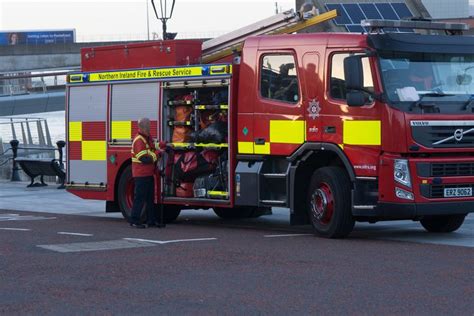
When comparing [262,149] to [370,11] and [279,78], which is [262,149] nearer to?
[279,78]

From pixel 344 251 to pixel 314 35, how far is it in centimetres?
338

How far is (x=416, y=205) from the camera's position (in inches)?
535

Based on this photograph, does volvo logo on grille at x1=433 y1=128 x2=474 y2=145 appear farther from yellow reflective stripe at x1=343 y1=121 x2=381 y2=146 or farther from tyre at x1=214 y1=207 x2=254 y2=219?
tyre at x1=214 y1=207 x2=254 y2=219

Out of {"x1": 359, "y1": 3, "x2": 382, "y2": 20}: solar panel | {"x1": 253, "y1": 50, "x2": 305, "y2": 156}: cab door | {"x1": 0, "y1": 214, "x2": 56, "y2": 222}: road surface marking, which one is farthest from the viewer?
{"x1": 359, "y1": 3, "x2": 382, "y2": 20}: solar panel

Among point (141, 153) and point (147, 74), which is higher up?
point (147, 74)

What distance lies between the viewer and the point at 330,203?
46.9ft

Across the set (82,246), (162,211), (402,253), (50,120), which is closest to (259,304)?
(402,253)

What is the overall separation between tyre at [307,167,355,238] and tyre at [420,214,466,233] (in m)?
1.68

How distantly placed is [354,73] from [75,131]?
20.9 ft

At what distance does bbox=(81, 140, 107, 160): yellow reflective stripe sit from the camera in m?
18.0

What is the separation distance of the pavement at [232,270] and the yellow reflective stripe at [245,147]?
1.14 metres

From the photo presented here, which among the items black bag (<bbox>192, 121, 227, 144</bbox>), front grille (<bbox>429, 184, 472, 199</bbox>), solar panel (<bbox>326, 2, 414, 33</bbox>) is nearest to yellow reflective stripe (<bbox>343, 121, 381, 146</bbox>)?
front grille (<bbox>429, 184, 472, 199</bbox>)

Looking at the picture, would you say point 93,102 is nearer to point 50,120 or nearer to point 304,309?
point 304,309

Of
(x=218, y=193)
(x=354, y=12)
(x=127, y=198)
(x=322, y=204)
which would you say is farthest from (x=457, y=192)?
(x=354, y=12)
